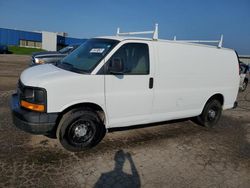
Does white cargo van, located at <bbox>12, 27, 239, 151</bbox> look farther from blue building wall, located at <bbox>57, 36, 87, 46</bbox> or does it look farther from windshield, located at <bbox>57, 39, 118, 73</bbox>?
blue building wall, located at <bbox>57, 36, 87, 46</bbox>

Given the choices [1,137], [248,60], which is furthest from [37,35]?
[1,137]

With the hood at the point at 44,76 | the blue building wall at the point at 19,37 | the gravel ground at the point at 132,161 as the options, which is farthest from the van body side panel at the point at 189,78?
the blue building wall at the point at 19,37

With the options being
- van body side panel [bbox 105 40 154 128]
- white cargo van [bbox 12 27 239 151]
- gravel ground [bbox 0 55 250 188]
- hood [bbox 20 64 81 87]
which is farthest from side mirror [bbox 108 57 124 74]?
gravel ground [bbox 0 55 250 188]

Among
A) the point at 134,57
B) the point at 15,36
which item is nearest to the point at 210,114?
the point at 134,57

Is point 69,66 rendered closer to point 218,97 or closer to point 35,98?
point 35,98

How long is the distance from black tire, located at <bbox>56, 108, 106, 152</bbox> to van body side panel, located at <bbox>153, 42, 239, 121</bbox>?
1.34 m

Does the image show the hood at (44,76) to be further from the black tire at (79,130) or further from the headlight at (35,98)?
the black tire at (79,130)

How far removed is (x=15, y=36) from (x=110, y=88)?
6398cm

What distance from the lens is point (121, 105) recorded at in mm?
4492

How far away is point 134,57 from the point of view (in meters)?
4.57

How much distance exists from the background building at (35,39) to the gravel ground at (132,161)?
51.1 m

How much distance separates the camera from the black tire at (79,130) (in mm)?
4086

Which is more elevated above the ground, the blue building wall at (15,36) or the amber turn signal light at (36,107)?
the blue building wall at (15,36)

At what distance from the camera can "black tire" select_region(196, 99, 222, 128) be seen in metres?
6.17
